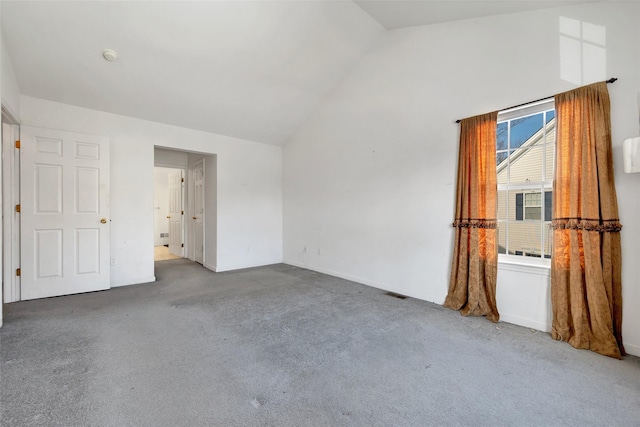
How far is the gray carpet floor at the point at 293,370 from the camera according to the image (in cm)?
154

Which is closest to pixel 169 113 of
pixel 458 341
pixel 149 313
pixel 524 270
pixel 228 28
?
pixel 228 28

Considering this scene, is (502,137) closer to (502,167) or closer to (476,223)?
(502,167)

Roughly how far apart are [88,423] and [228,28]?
3.71 meters

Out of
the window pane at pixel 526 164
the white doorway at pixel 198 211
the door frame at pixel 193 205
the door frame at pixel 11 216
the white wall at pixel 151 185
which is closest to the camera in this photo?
the window pane at pixel 526 164

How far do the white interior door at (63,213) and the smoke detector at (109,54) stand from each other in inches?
45.2

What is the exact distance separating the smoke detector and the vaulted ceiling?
0.18 feet

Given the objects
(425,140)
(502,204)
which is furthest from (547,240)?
(425,140)

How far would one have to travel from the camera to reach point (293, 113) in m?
5.03

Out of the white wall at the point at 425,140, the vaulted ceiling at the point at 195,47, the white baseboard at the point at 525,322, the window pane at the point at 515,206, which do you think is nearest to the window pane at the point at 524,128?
the white wall at the point at 425,140

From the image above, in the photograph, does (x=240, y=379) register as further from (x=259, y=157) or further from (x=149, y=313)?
(x=259, y=157)

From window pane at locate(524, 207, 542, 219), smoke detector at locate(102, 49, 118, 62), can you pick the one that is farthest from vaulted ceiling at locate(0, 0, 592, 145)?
window pane at locate(524, 207, 542, 219)

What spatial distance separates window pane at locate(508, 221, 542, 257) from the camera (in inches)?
112

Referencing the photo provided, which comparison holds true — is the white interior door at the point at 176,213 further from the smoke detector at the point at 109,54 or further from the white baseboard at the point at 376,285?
the smoke detector at the point at 109,54

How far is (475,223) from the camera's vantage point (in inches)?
118
